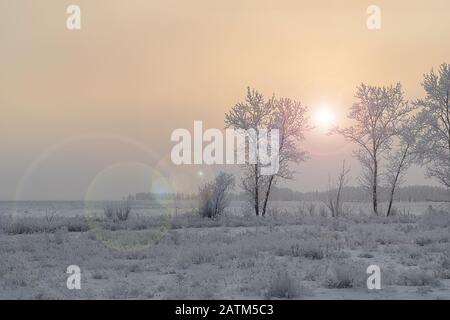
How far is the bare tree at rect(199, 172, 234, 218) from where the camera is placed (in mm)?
33031

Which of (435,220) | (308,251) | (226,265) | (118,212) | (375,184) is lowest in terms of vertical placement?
(226,265)

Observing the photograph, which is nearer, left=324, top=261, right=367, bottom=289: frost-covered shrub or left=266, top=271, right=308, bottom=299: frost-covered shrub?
left=266, top=271, right=308, bottom=299: frost-covered shrub

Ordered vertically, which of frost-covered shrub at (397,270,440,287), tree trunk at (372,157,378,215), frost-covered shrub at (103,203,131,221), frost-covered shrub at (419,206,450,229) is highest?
tree trunk at (372,157,378,215)

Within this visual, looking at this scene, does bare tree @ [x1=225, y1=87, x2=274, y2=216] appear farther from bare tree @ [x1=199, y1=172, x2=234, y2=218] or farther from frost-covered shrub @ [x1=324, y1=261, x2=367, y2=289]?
frost-covered shrub @ [x1=324, y1=261, x2=367, y2=289]

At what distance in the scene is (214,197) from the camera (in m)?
33.5

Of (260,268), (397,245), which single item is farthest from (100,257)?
(397,245)

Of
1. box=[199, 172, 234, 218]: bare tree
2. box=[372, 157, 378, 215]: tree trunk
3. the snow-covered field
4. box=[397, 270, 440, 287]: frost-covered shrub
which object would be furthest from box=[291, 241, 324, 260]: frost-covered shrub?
box=[372, 157, 378, 215]: tree trunk

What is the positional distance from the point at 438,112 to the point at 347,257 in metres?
23.5

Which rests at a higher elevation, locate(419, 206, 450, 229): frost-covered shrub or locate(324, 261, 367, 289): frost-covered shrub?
locate(419, 206, 450, 229): frost-covered shrub

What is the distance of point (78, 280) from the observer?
38.7 feet

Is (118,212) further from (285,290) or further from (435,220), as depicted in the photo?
(285,290)

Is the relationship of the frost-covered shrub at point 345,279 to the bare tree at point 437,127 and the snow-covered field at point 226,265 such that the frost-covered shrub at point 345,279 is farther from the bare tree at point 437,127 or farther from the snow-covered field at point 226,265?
the bare tree at point 437,127

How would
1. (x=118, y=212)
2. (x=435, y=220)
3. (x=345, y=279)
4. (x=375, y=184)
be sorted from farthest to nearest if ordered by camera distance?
(x=375, y=184)
(x=118, y=212)
(x=435, y=220)
(x=345, y=279)

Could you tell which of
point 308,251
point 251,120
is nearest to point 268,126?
point 251,120
